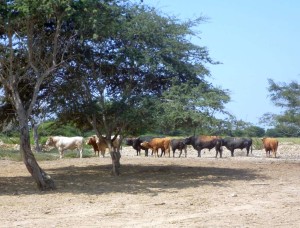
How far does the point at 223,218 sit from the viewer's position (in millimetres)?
11898

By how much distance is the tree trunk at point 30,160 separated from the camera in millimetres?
16719

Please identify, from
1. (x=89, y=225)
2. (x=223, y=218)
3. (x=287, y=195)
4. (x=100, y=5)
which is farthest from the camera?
(x=100, y=5)

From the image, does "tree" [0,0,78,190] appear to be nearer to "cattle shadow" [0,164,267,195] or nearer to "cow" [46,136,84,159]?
"cattle shadow" [0,164,267,195]

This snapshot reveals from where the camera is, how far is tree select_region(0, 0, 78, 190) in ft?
51.6

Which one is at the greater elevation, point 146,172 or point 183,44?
point 183,44

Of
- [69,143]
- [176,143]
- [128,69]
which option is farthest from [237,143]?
[128,69]

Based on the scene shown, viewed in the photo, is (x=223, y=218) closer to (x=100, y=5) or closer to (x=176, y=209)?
(x=176, y=209)

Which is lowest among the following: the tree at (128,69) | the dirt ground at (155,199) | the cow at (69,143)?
the dirt ground at (155,199)

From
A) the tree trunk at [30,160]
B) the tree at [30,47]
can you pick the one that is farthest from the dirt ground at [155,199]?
the tree at [30,47]

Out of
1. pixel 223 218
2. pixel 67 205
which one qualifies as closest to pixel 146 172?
pixel 67 205

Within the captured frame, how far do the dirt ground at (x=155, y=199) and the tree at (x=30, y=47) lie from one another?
61.2 inches

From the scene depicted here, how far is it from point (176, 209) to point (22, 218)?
3.58 meters

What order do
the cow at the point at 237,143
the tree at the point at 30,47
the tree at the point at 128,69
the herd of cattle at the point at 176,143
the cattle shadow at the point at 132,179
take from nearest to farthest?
the tree at the point at 30,47
the cattle shadow at the point at 132,179
the tree at the point at 128,69
the herd of cattle at the point at 176,143
the cow at the point at 237,143

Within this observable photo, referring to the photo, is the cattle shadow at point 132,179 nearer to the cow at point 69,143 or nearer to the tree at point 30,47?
the tree at point 30,47
